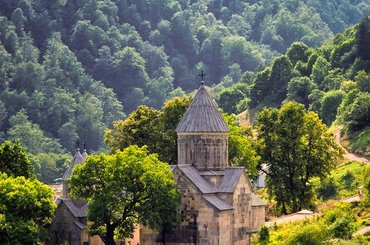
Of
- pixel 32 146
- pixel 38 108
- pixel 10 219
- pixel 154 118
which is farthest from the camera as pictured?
pixel 38 108

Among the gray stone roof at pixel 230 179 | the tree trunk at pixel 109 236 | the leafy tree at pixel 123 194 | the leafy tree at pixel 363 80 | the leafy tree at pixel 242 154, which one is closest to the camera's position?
the leafy tree at pixel 123 194

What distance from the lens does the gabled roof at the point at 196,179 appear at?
226 feet

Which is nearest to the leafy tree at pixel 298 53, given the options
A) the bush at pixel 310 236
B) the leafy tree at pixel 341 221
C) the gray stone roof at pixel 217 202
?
the leafy tree at pixel 341 221

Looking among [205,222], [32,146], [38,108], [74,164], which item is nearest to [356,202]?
[205,222]

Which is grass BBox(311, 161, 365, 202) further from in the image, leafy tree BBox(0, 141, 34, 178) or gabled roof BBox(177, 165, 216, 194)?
leafy tree BBox(0, 141, 34, 178)

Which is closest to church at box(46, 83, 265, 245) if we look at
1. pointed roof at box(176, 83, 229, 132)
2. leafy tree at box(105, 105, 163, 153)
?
pointed roof at box(176, 83, 229, 132)

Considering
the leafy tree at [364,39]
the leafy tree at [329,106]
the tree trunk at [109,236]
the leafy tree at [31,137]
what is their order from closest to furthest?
the tree trunk at [109,236]
the leafy tree at [329,106]
the leafy tree at [364,39]
the leafy tree at [31,137]

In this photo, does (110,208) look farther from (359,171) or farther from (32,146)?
(32,146)

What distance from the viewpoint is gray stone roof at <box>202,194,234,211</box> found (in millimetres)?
68062

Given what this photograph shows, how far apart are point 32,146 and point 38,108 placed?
61.3 ft

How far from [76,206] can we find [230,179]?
898 cm

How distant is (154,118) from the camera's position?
276 feet

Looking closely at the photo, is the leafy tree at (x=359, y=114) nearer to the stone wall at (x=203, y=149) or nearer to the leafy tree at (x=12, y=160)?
the stone wall at (x=203, y=149)

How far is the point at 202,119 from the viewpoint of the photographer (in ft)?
234
